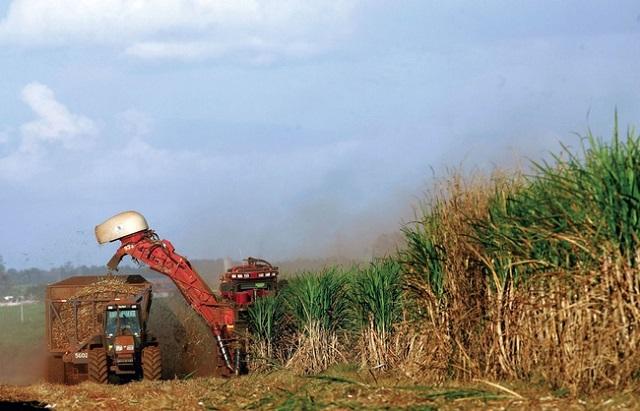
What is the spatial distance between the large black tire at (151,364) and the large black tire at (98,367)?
100 cm

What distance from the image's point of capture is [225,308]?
1249 inches

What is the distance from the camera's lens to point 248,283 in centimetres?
3250

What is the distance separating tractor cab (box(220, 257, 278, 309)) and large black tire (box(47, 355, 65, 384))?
5.12 meters

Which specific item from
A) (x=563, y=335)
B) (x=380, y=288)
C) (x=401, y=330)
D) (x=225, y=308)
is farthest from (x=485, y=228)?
(x=225, y=308)

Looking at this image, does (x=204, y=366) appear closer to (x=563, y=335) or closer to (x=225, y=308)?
(x=225, y=308)

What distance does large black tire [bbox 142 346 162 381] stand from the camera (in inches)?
1101

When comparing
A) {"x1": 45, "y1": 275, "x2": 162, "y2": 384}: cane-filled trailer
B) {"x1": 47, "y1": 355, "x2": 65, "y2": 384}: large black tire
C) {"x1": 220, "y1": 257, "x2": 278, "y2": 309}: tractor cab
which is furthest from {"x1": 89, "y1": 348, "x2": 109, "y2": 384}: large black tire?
{"x1": 220, "y1": 257, "x2": 278, "y2": 309}: tractor cab

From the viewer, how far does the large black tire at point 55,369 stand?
30781 millimetres

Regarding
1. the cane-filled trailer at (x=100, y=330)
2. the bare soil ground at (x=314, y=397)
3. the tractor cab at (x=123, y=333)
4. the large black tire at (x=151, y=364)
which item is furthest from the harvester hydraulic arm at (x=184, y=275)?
the bare soil ground at (x=314, y=397)

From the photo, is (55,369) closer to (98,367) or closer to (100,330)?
(100,330)

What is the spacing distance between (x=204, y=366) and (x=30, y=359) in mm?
6644

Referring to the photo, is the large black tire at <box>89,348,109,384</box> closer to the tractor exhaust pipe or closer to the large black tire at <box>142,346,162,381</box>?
the large black tire at <box>142,346,162,381</box>

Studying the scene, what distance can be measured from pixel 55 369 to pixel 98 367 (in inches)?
145

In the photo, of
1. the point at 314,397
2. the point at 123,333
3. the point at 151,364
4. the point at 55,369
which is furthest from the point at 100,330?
the point at 314,397
